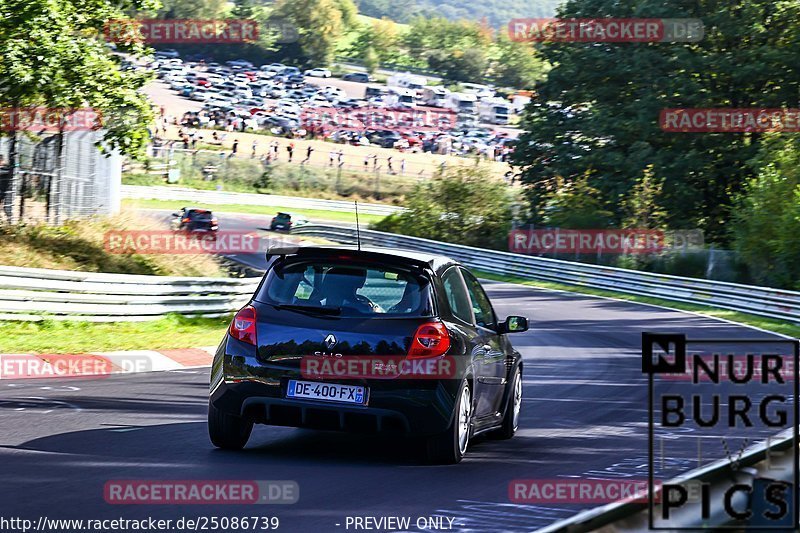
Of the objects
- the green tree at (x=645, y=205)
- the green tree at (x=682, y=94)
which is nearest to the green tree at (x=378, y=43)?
the green tree at (x=682, y=94)

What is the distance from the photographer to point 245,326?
8.62m

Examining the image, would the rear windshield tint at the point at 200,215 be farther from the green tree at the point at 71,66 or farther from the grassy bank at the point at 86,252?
the green tree at the point at 71,66

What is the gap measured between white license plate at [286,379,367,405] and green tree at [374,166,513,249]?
152ft

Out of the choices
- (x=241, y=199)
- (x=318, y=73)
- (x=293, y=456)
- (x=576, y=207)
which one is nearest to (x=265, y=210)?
(x=241, y=199)

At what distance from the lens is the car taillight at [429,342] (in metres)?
8.32

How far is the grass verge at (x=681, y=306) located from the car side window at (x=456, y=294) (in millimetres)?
20751

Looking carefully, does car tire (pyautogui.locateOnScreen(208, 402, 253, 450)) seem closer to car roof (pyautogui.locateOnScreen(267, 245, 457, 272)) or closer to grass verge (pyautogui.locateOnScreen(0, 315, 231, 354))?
car roof (pyautogui.locateOnScreen(267, 245, 457, 272))

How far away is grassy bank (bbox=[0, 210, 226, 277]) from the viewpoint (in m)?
21.1

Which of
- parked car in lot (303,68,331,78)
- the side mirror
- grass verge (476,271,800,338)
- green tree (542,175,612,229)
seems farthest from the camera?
parked car in lot (303,68,331,78)

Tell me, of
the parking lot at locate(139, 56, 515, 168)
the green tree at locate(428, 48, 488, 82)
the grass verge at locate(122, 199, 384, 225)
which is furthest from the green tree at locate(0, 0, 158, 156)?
the green tree at locate(428, 48, 488, 82)

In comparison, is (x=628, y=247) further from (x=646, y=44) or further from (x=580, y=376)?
(x=580, y=376)

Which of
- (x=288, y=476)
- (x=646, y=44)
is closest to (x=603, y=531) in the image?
(x=288, y=476)

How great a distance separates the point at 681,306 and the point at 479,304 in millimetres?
28071

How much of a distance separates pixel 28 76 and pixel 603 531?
17835 millimetres
